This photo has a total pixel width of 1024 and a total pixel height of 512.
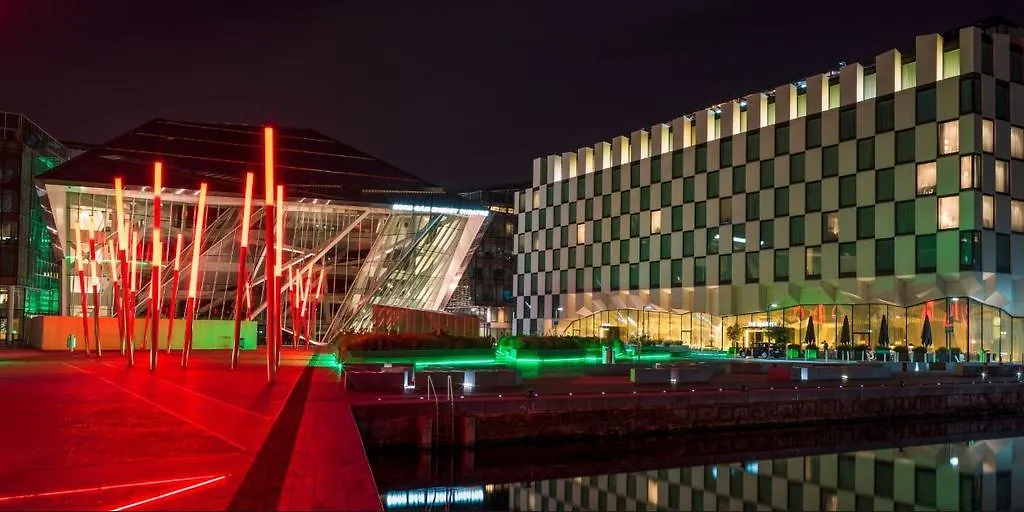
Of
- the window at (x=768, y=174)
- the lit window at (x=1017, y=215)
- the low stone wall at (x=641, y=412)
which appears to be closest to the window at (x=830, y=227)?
the window at (x=768, y=174)

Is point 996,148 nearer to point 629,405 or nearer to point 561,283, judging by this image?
point 629,405

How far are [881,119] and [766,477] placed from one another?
4191cm

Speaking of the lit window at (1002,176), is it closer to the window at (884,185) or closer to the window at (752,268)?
the window at (884,185)

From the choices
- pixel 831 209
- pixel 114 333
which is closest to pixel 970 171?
pixel 831 209

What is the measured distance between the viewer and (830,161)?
203 ft

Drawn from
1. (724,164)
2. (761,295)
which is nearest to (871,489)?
(761,295)

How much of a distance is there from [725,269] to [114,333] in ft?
144

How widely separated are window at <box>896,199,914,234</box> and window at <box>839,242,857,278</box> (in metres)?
3.71

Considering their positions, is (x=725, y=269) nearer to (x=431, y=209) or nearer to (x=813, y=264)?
(x=813, y=264)

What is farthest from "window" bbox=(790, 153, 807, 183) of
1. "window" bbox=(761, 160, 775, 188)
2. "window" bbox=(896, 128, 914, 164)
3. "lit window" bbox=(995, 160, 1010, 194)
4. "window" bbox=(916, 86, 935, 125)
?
"lit window" bbox=(995, 160, 1010, 194)

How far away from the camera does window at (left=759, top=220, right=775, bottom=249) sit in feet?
219

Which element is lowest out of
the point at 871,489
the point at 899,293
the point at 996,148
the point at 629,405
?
the point at 871,489

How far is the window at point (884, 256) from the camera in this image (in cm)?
5691

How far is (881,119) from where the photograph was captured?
57.8 metres
